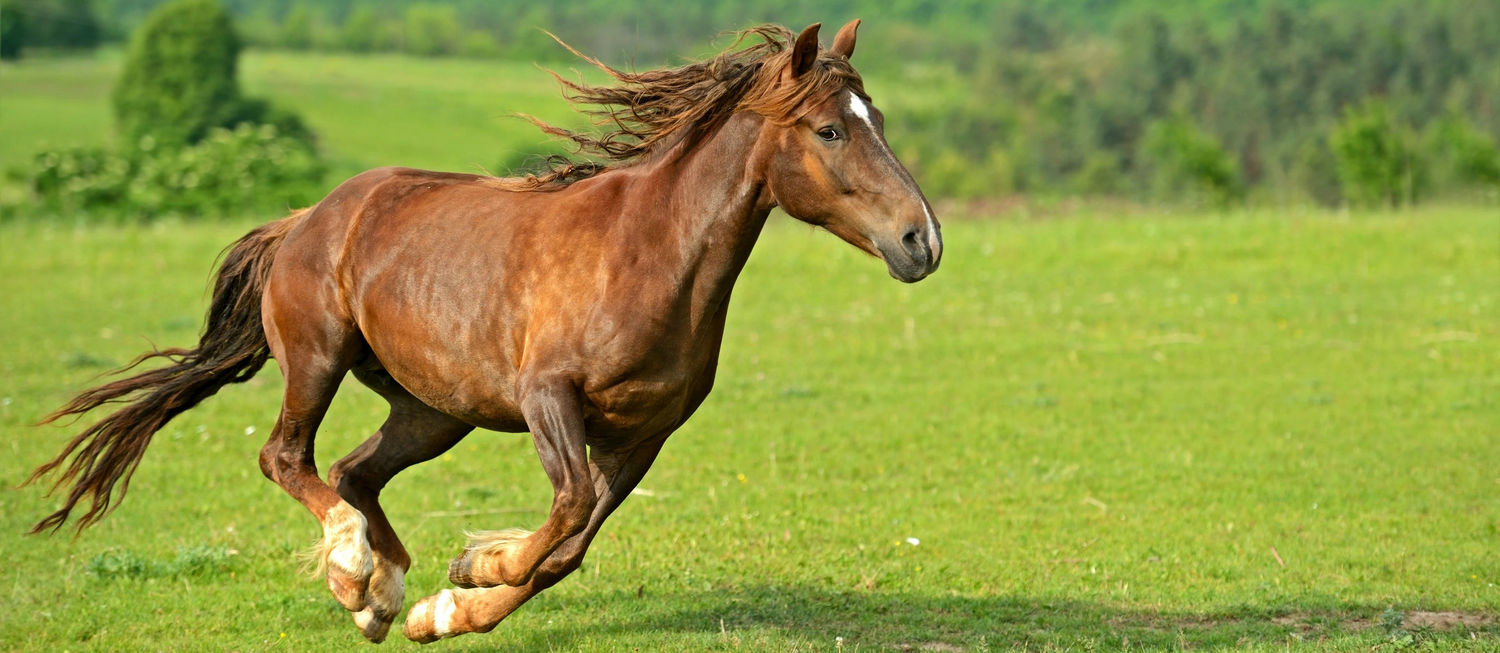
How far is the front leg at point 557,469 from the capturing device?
18.2 feet

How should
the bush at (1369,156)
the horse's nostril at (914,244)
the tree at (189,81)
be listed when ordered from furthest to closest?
1. the tree at (189,81)
2. the bush at (1369,156)
3. the horse's nostril at (914,244)

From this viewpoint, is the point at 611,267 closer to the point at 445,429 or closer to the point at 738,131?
the point at 738,131

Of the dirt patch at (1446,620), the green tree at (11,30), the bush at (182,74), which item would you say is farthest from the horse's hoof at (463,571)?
the green tree at (11,30)

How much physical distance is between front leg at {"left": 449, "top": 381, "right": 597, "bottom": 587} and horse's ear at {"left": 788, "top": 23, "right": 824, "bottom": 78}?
1.50 m

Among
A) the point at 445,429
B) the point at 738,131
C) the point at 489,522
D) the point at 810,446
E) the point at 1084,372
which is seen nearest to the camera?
the point at 738,131

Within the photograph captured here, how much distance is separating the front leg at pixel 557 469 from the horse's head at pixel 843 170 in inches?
45.5

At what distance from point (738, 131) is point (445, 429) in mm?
2332

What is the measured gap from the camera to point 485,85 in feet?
291

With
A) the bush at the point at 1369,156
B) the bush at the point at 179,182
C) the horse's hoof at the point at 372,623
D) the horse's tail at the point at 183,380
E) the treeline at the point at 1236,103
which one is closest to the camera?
the horse's hoof at the point at 372,623

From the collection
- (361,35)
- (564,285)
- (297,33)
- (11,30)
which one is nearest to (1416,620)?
(564,285)

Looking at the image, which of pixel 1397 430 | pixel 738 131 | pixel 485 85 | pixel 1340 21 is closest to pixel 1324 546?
pixel 1397 430

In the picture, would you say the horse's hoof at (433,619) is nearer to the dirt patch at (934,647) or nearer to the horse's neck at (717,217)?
the horse's neck at (717,217)

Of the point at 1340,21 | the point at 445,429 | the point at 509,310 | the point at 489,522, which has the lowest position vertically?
the point at 489,522

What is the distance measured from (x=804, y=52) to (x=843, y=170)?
1.52ft
